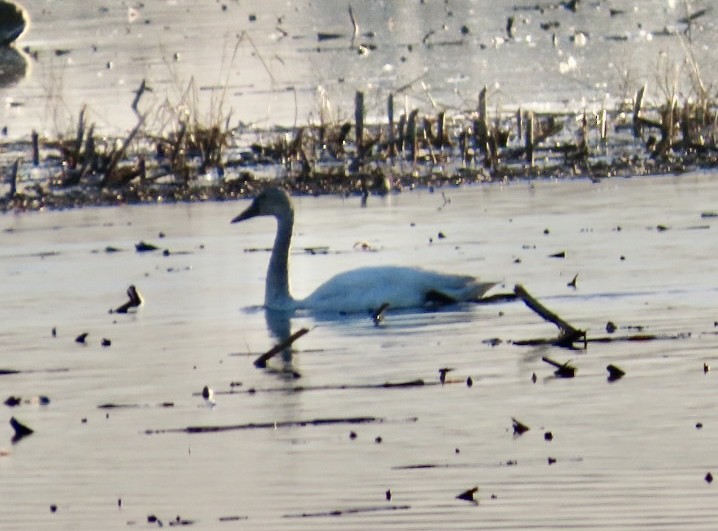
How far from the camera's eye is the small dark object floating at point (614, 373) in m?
10.7

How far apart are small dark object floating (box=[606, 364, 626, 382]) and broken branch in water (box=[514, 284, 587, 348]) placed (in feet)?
2.85

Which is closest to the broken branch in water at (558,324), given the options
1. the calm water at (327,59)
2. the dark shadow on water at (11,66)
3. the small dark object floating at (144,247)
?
Answer: the small dark object floating at (144,247)

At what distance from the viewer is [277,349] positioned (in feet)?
36.8

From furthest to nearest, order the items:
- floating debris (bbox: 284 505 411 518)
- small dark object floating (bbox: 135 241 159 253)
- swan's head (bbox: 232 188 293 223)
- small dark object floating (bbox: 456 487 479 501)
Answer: small dark object floating (bbox: 135 241 159 253)
swan's head (bbox: 232 188 293 223)
small dark object floating (bbox: 456 487 479 501)
floating debris (bbox: 284 505 411 518)

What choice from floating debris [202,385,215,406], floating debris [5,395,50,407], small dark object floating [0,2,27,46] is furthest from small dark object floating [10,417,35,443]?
small dark object floating [0,2,27,46]

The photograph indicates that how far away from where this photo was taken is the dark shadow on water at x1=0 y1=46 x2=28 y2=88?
4016cm

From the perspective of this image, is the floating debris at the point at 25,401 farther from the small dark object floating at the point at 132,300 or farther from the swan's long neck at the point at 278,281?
the swan's long neck at the point at 278,281

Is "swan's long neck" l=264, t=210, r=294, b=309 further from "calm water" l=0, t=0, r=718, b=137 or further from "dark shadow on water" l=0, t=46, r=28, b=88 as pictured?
"dark shadow on water" l=0, t=46, r=28, b=88

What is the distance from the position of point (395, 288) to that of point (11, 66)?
31.4m

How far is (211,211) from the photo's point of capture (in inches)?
802

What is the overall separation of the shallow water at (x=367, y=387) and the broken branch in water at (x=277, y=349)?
104 mm

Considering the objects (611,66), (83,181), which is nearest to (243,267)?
(83,181)

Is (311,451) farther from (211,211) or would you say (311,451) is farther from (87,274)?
(211,211)

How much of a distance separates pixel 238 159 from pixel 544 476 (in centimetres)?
1558
